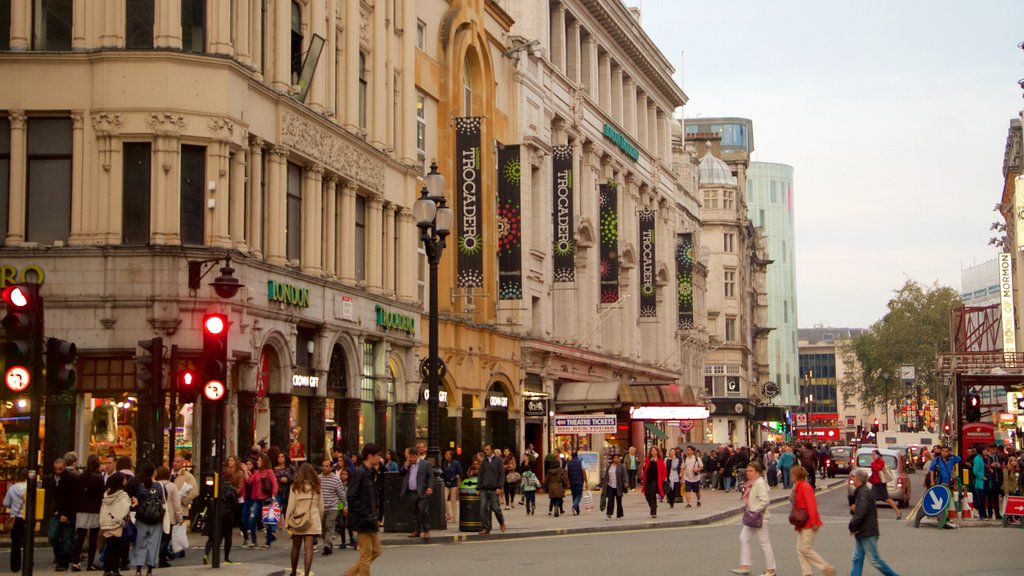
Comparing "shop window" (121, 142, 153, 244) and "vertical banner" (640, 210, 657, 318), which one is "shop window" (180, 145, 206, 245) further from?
"vertical banner" (640, 210, 657, 318)

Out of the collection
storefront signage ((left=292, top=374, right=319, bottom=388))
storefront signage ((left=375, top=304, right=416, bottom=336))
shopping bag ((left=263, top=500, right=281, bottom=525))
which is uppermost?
storefront signage ((left=375, top=304, right=416, bottom=336))

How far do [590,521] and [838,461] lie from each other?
50.5 m

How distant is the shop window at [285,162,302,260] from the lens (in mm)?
34406

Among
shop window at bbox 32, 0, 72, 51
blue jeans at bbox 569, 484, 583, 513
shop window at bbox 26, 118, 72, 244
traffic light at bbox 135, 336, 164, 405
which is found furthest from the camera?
blue jeans at bbox 569, 484, 583, 513

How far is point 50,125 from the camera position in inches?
1171

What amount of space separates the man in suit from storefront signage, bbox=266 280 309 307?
20.3 feet

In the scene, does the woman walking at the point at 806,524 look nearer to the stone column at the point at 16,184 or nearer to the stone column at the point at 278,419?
the stone column at the point at 278,419

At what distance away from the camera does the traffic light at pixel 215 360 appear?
21.1 metres

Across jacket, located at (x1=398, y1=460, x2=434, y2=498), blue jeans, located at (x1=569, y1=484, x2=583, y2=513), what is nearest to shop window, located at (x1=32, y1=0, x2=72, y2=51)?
jacket, located at (x1=398, y1=460, x2=434, y2=498)

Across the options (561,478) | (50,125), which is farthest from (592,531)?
(50,125)

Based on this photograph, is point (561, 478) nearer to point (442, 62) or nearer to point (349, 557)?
point (349, 557)

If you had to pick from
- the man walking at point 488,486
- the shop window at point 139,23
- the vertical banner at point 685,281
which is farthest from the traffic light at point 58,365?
the vertical banner at point 685,281

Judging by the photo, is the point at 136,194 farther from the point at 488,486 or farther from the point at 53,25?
the point at 488,486

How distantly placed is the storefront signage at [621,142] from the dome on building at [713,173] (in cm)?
4079
